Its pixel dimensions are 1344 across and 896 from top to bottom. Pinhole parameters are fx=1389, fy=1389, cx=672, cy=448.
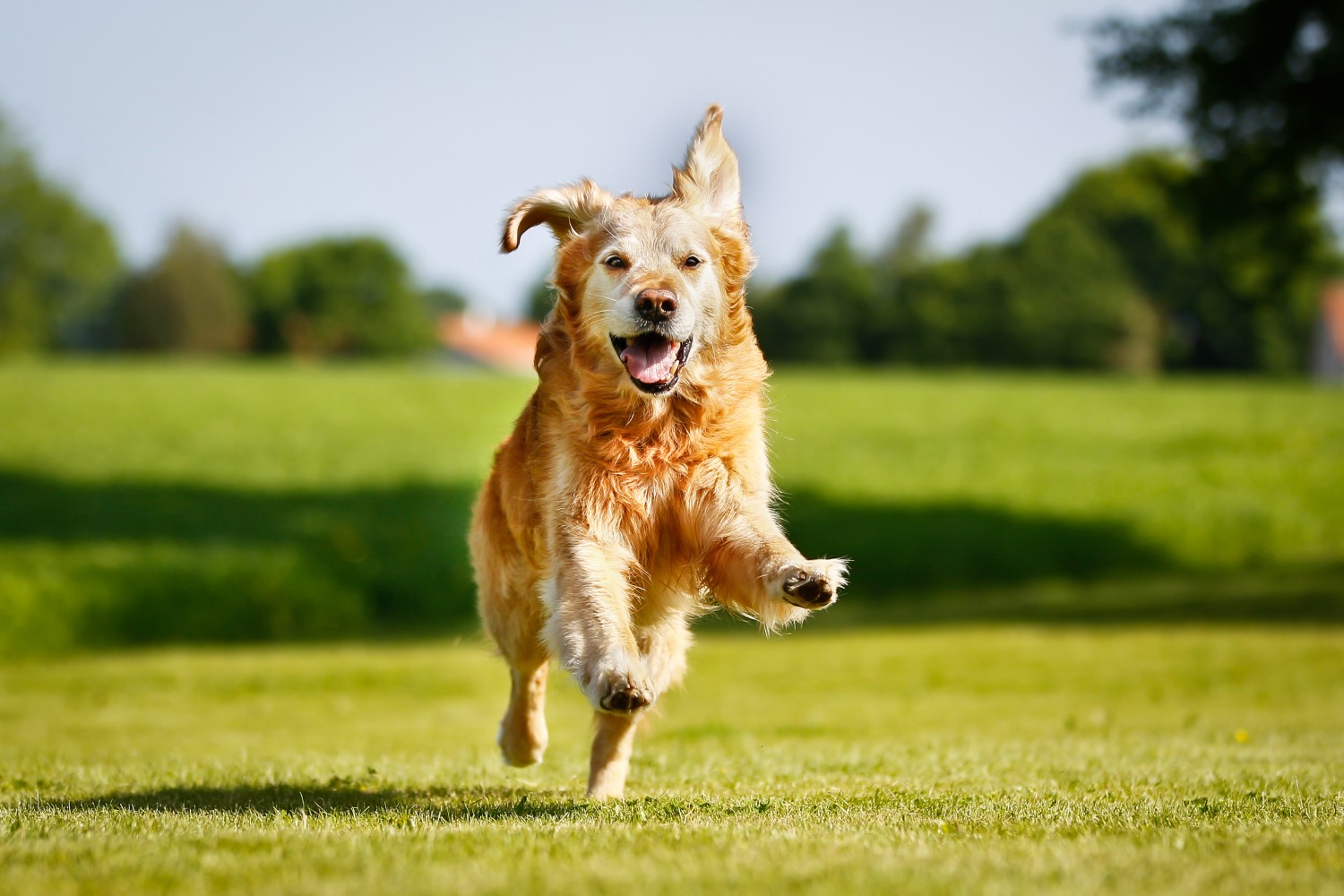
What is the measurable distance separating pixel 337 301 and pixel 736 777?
96082 millimetres

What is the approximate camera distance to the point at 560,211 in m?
6.02

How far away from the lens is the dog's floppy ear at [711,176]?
240 inches

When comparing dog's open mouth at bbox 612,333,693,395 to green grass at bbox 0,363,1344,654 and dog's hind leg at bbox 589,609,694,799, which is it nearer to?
dog's hind leg at bbox 589,609,694,799

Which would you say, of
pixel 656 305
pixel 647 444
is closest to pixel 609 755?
pixel 647 444

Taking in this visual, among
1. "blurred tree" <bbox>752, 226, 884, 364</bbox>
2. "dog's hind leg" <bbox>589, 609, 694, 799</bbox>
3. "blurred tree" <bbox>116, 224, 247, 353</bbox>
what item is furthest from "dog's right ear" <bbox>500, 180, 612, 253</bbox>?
"blurred tree" <bbox>116, 224, 247, 353</bbox>

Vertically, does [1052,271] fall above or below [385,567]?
above

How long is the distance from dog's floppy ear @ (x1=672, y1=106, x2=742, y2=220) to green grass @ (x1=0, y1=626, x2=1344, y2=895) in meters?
2.55

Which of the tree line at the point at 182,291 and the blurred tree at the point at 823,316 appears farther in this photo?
the tree line at the point at 182,291

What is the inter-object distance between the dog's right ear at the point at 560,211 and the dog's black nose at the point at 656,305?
2.28 ft

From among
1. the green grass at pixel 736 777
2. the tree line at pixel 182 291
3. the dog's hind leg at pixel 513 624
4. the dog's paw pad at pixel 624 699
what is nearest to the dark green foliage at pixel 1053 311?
the tree line at pixel 182 291

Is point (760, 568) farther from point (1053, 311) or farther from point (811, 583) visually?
point (1053, 311)

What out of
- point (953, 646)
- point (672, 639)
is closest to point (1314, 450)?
point (953, 646)

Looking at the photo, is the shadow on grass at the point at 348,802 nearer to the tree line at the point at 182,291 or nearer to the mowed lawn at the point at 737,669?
the mowed lawn at the point at 737,669

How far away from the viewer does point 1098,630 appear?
16.9m
